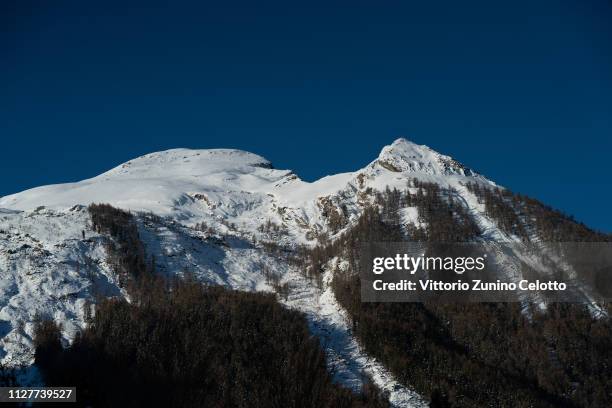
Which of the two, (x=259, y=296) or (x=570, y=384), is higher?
(x=259, y=296)

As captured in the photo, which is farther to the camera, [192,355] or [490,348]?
[490,348]

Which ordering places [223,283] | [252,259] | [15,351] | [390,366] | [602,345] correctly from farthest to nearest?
[252,259]
[223,283]
[602,345]
[390,366]
[15,351]

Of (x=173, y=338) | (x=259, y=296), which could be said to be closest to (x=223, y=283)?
(x=259, y=296)

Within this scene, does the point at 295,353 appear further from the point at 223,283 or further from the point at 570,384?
the point at 570,384

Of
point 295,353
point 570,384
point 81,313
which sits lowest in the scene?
point 570,384

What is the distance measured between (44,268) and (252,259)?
2467 inches

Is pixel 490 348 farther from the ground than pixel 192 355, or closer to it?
closer to it

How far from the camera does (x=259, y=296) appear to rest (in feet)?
511

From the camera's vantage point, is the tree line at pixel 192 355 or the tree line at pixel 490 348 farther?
the tree line at pixel 490 348

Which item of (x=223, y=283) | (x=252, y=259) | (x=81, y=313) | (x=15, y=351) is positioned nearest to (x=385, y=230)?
(x=252, y=259)

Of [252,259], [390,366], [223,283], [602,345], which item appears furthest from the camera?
[252,259]

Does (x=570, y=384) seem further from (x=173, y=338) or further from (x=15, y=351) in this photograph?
(x=15, y=351)

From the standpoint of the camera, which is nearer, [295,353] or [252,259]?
[295,353]

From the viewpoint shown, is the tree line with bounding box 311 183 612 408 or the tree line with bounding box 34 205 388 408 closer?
the tree line with bounding box 34 205 388 408
